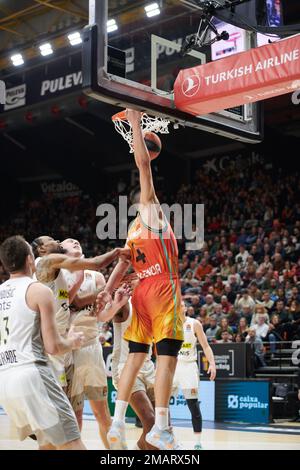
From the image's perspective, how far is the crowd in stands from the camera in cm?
1577

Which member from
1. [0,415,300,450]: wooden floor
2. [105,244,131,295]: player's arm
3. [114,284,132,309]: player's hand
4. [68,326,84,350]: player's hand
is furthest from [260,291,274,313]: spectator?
[68,326,84,350]: player's hand

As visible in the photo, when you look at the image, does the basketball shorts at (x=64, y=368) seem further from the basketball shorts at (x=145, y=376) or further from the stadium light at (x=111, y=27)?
the stadium light at (x=111, y=27)

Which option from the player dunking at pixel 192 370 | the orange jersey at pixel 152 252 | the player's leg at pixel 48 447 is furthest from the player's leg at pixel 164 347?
the player dunking at pixel 192 370

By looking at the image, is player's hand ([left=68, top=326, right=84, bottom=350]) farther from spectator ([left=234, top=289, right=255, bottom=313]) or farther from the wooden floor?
spectator ([left=234, top=289, right=255, bottom=313])

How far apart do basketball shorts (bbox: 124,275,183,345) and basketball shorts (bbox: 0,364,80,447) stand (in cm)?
105

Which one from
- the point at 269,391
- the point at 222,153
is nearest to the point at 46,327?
the point at 269,391

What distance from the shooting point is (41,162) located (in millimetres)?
29594

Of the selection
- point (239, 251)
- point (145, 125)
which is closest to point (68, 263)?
point (145, 125)

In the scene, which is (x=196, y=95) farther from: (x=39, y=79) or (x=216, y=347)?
(x=39, y=79)

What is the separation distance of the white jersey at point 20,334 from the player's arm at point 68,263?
714mm

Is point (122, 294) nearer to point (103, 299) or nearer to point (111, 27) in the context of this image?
point (103, 299)

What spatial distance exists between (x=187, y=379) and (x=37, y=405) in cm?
560

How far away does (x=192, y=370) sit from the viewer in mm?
10422

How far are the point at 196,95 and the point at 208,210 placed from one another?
16541 mm
